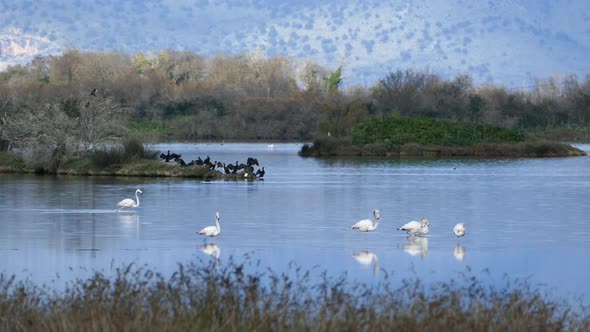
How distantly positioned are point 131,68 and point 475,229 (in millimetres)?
93222

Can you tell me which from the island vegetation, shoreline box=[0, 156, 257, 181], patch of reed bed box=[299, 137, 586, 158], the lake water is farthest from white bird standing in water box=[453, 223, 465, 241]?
the island vegetation

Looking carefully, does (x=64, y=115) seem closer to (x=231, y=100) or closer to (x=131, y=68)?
(x=231, y=100)

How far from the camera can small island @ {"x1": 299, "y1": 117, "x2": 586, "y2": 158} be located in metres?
54.9

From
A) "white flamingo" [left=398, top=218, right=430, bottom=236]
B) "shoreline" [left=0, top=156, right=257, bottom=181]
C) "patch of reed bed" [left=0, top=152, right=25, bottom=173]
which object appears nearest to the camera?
"white flamingo" [left=398, top=218, right=430, bottom=236]

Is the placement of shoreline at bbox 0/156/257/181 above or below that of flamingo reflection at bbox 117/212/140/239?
above

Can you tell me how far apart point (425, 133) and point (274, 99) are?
33260mm

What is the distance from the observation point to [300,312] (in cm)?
835

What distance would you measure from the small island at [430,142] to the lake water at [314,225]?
2014 cm

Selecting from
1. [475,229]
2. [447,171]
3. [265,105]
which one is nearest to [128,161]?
[447,171]

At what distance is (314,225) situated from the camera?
19188mm

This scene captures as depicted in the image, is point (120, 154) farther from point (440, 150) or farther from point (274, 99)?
point (274, 99)

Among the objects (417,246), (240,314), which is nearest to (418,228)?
(417,246)

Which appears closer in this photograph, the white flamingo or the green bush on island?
the white flamingo

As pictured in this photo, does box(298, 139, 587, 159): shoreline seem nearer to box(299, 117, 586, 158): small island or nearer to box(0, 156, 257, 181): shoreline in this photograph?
box(299, 117, 586, 158): small island
